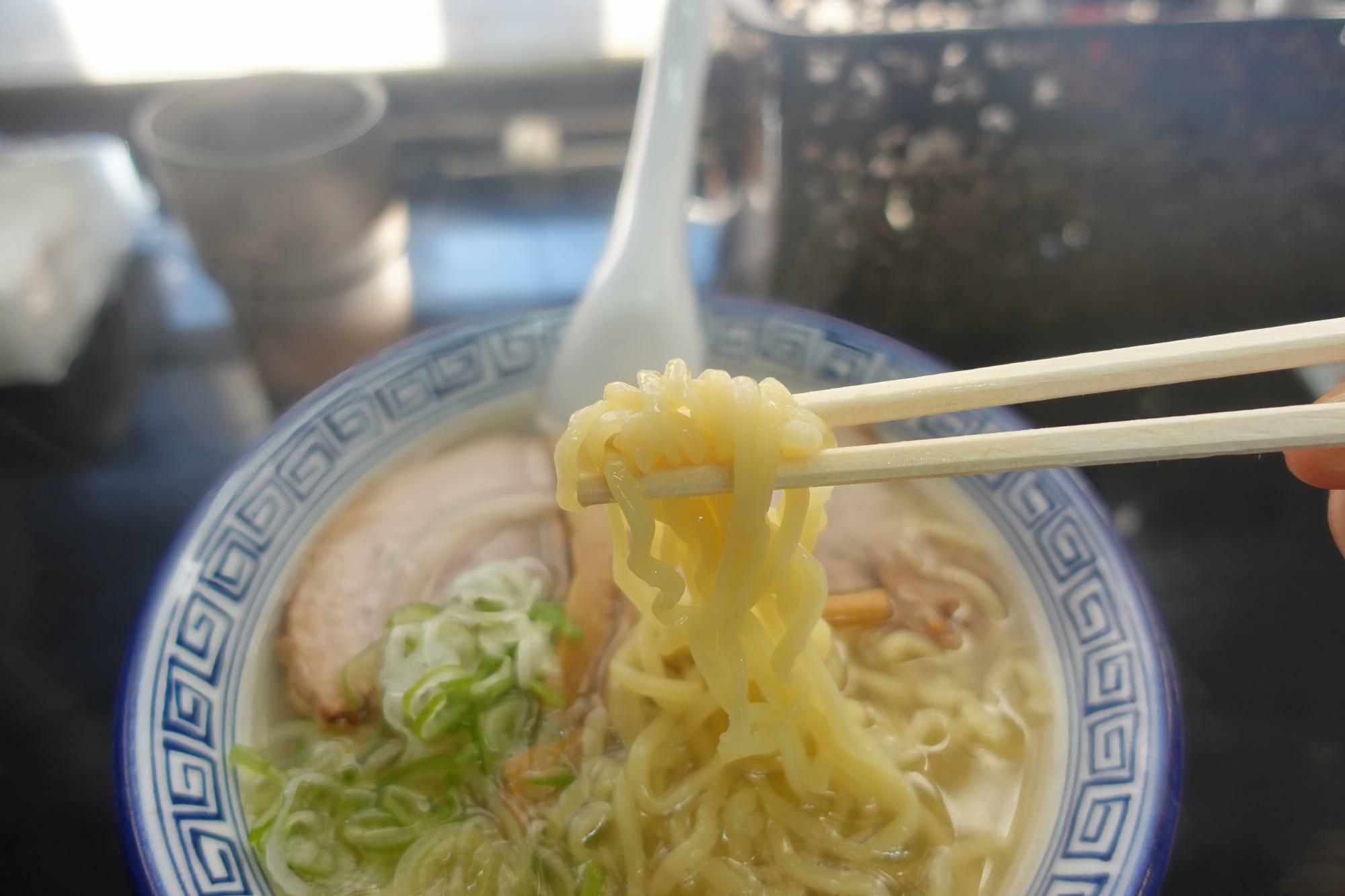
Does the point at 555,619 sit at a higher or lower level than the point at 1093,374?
lower

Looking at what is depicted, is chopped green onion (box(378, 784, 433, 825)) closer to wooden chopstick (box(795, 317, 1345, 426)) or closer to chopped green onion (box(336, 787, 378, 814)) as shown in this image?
chopped green onion (box(336, 787, 378, 814))

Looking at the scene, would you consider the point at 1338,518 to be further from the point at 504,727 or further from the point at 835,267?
the point at 504,727

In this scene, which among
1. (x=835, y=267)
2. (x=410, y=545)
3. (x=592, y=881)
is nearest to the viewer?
(x=592, y=881)

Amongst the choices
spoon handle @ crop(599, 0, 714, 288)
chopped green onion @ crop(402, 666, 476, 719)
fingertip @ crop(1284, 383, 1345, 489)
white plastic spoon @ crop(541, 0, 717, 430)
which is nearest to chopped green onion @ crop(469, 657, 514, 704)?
chopped green onion @ crop(402, 666, 476, 719)

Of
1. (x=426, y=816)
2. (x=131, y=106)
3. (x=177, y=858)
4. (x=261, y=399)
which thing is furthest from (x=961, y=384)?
(x=131, y=106)

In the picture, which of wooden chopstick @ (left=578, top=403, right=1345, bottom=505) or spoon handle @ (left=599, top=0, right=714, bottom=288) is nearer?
wooden chopstick @ (left=578, top=403, right=1345, bottom=505)

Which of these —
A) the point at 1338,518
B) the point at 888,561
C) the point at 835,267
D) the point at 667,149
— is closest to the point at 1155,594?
the point at 1338,518
